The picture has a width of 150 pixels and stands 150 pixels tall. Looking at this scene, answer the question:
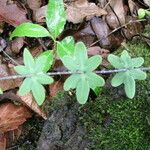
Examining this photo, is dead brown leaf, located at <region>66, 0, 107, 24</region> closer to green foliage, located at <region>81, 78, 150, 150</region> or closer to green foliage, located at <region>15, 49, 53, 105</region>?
green foliage, located at <region>81, 78, 150, 150</region>

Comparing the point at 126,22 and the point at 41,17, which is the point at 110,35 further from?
the point at 41,17

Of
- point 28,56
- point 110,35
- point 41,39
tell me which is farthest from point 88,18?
point 28,56

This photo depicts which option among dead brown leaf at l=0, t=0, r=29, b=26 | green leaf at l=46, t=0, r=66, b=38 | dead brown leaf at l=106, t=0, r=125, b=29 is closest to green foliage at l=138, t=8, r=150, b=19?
dead brown leaf at l=106, t=0, r=125, b=29


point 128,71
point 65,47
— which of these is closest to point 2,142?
point 65,47

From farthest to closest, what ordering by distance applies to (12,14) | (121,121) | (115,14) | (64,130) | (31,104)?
(115,14) < (12,14) < (31,104) < (64,130) < (121,121)

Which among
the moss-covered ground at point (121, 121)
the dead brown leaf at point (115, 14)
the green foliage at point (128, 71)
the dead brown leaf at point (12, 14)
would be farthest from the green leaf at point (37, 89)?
the dead brown leaf at point (115, 14)

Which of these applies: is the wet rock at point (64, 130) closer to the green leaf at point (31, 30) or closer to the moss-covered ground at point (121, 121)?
the moss-covered ground at point (121, 121)

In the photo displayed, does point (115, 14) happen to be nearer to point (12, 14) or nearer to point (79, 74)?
point (12, 14)
